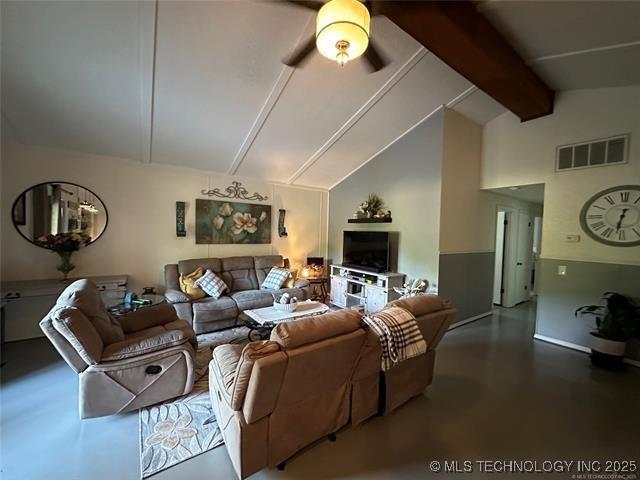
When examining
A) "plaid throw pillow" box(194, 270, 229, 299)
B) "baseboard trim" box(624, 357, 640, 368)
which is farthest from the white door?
"plaid throw pillow" box(194, 270, 229, 299)

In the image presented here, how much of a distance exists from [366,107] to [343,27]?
2098 millimetres

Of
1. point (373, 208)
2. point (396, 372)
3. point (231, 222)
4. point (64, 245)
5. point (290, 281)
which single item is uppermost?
point (373, 208)

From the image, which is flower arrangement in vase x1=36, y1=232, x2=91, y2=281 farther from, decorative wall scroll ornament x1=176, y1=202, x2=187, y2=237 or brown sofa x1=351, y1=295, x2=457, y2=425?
brown sofa x1=351, y1=295, x2=457, y2=425

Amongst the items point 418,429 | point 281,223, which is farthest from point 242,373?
point 281,223

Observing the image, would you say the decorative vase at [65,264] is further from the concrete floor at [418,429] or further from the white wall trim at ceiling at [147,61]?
the white wall trim at ceiling at [147,61]

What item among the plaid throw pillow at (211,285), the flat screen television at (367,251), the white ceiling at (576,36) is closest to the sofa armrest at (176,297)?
the plaid throw pillow at (211,285)

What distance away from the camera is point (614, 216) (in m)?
3.27

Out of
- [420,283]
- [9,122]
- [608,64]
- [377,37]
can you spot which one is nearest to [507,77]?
[608,64]

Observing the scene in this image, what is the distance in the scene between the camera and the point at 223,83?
2.84 meters

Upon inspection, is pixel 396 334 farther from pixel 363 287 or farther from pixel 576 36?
pixel 576 36

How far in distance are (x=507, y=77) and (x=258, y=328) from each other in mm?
3896

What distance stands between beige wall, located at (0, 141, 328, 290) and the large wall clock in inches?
195

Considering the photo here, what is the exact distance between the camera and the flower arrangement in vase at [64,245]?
340cm

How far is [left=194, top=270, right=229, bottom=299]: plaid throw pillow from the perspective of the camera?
3.98 m
